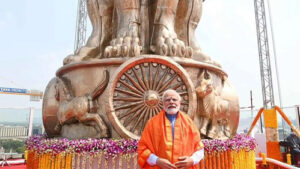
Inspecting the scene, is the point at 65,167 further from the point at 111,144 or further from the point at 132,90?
the point at 132,90

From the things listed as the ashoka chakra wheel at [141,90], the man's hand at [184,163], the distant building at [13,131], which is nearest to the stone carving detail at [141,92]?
the ashoka chakra wheel at [141,90]

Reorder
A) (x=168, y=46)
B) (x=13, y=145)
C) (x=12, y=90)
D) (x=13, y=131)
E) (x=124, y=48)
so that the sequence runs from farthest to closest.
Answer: (x=12, y=90)
(x=13, y=131)
(x=13, y=145)
(x=168, y=46)
(x=124, y=48)

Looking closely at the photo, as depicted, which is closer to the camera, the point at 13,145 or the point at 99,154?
the point at 99,154

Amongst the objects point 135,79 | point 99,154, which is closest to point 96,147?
point 99,154

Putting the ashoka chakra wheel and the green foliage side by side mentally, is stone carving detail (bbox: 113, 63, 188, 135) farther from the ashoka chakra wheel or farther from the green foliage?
the green foliage

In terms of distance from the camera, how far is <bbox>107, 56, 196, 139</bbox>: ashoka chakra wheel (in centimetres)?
425

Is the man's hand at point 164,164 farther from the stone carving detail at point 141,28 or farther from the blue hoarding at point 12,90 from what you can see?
the blue hoarding at point 12,90

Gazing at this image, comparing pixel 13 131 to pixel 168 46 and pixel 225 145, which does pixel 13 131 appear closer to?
pixel 168 46

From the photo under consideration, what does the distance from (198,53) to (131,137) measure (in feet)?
8.65

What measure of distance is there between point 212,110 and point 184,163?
2753 millimetres

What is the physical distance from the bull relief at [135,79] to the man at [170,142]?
182cm

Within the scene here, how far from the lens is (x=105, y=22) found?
5898 mm

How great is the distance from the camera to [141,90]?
4340 millimetres

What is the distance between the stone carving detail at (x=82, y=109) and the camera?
436cm
